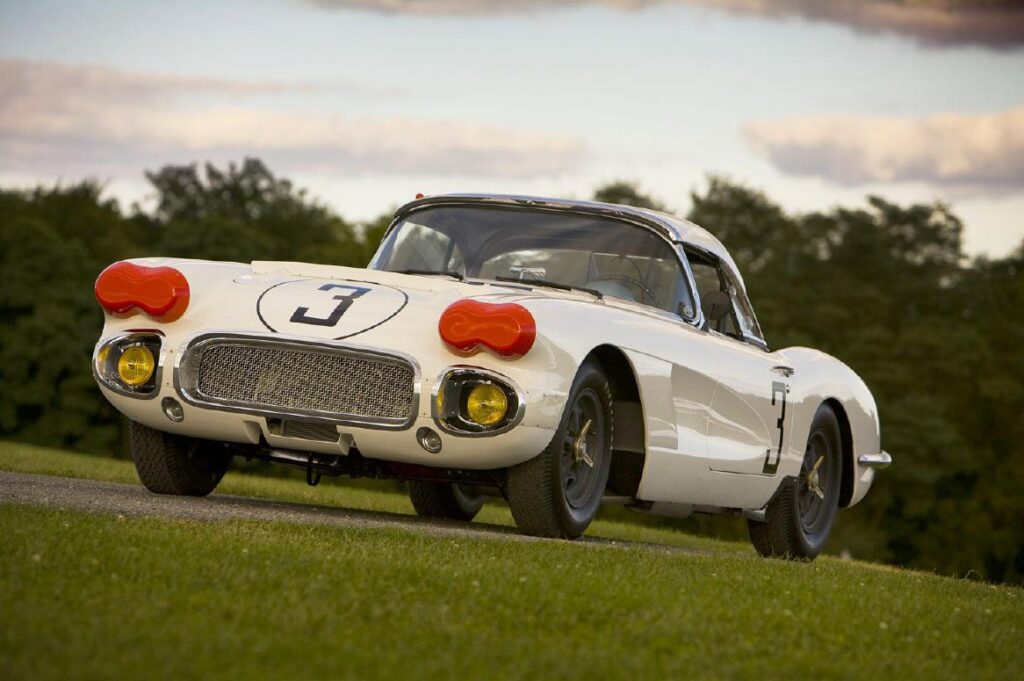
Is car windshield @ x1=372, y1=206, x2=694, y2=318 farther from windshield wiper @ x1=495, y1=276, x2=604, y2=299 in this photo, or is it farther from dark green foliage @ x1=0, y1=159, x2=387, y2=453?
dark green foliage @ x1=0, y1=159, x2=387, y2=453

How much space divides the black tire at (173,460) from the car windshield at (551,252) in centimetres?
163

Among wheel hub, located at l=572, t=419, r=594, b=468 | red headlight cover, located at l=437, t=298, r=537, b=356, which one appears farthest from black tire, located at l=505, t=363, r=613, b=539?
red headlight cover, located at l=437, t=298, r=537, b=356

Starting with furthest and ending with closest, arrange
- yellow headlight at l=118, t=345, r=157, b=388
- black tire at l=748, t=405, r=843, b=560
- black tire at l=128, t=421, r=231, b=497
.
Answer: black tire at l=748, t=405, r=843, b=560 → black tire at l=128, t=421, r=231, b=497 → yellow headlight at l=118, t=345, r=157, b=388

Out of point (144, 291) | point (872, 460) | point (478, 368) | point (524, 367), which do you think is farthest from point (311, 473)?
point (872, 460)

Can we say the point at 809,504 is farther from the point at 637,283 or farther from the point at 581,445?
the point at 581,445

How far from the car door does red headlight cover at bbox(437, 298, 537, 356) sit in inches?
76.1

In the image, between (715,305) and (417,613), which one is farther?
(715,305)

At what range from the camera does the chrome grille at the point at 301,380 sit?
7316 mm

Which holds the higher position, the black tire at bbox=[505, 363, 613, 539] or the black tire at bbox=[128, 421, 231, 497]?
the black tire at bbox=[505, 363, 613, 539]

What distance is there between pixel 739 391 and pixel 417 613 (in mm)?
4537

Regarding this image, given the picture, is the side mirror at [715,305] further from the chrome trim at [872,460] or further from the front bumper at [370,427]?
the front bumper at [370,427]

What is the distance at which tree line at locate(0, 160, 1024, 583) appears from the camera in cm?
5656

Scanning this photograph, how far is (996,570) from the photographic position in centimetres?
6228

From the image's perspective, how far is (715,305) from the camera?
9578 millimetres
